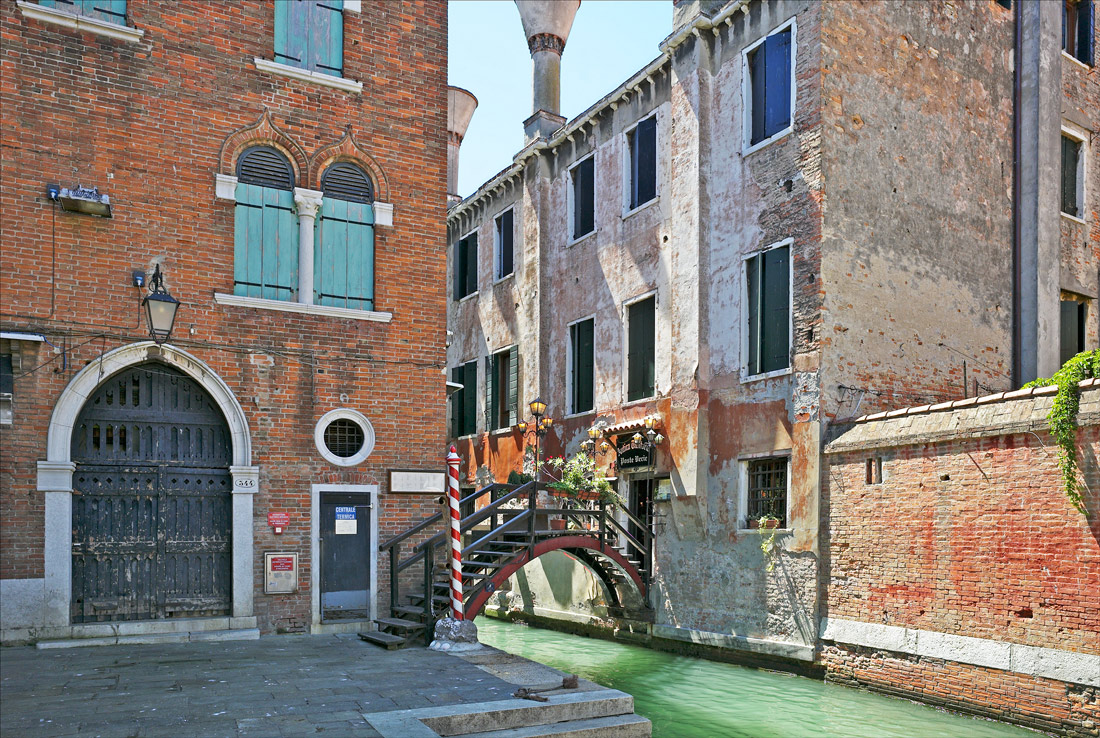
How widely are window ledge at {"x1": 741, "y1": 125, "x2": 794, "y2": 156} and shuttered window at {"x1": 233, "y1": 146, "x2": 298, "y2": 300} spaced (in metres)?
6.66

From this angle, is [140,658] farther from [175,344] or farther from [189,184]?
[189,184]

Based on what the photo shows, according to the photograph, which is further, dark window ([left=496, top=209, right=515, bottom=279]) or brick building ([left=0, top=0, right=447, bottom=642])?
dark window ([left=496, top=209, right=515, bottom=279])

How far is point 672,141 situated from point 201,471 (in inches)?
360

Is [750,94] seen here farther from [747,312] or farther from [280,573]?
[280,573]

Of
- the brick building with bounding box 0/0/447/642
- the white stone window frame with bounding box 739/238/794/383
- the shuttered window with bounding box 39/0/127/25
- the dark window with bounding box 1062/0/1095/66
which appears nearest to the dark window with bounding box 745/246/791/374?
the white stone window frame with bounding box 739/238/794/383

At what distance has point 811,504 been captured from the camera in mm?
12406

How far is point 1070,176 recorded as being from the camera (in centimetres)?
1584

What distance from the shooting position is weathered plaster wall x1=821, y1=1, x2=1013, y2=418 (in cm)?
1275

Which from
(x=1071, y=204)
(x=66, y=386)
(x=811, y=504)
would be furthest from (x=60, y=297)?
(x=1071, y=204)

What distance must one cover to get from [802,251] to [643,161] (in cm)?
457

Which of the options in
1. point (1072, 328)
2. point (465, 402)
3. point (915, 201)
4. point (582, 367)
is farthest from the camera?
point (465, 402)

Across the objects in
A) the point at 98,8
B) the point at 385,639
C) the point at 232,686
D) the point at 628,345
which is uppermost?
the point at 98,8

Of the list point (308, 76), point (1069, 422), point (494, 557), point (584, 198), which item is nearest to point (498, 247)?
point (584, 198)

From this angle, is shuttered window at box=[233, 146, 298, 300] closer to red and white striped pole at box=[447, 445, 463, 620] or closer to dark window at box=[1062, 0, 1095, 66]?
red and white striped pole at box=[447, 445, 463, 620]
